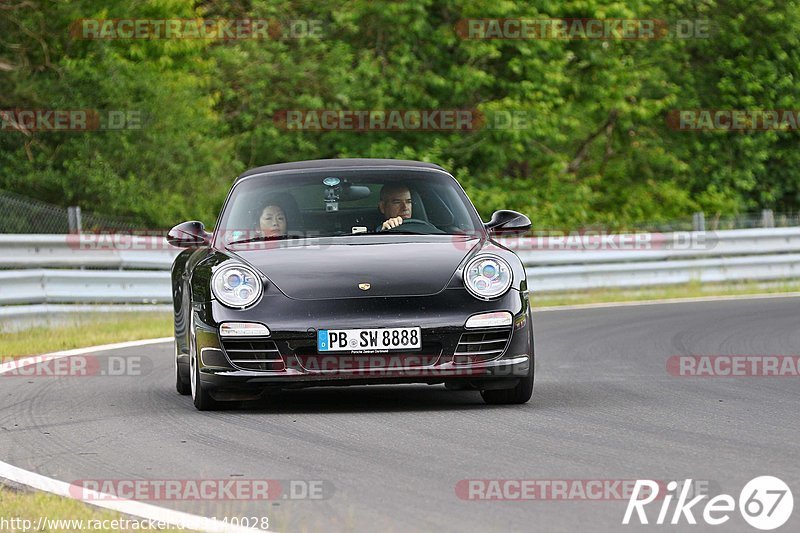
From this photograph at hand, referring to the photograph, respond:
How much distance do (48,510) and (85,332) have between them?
30.4ft

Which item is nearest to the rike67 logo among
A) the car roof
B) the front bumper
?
the front bumper

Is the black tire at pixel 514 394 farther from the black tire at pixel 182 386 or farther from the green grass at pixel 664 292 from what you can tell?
the green grass at pixel 664 292

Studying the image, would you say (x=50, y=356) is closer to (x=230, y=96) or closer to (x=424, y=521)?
(x=424, y=521)

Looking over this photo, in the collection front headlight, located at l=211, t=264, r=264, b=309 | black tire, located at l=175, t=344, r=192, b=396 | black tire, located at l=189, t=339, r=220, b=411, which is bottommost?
black tire, located at l=175, t=344, r=192, b=396

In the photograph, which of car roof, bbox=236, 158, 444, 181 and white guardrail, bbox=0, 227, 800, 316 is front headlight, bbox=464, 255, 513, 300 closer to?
car roof, bbox=236, 158, 444, 181

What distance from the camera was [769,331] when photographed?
1411cm

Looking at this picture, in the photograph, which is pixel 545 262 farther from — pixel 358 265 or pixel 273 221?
pixel 358 265

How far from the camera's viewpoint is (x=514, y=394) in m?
8.61

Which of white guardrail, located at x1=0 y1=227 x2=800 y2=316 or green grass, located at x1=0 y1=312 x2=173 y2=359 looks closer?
green grass, located at x1=0 y1=312 x2=173 y2=359

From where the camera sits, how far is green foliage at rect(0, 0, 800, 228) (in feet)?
85.5

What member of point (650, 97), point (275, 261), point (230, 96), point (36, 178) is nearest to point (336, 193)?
point (275, 261)

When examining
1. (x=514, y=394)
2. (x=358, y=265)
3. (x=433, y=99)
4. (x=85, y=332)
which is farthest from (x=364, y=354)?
(x=433, y=99)

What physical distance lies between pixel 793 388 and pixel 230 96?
72.6 ft

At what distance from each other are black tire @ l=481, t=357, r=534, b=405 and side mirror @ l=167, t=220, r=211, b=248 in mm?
1982
